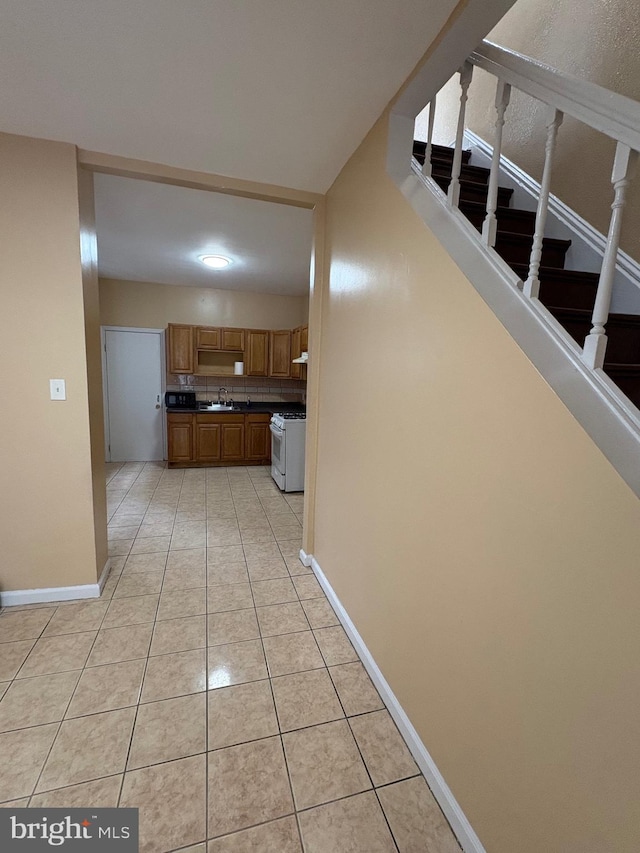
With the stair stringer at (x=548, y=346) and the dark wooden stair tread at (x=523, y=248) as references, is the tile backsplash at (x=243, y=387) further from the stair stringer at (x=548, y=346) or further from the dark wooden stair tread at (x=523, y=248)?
the stair stringer at (x=548, y=346)

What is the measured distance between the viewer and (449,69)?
4.29 feet

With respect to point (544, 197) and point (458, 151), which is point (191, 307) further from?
point (544, 197)

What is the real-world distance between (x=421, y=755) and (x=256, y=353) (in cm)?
496

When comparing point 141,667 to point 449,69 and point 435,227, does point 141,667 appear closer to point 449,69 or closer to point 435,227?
point 435,227

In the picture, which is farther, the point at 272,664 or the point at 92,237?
the point at 92,237

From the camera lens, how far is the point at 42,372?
203 centimetres

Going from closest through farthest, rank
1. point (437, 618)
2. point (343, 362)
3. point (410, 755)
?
1. point (437, 618)
2. point (410, 755)
3. point (343, 362)

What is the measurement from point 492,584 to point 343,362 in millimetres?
1402

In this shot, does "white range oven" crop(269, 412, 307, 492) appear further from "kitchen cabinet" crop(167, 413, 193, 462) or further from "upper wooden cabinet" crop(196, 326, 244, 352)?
"upper wooden cabinet" crop(196, 326, 244, 352)

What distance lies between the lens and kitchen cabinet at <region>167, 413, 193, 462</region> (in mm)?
5082

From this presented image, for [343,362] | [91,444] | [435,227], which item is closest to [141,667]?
[91,444]

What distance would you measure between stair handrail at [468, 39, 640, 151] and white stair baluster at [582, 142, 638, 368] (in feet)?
0.09

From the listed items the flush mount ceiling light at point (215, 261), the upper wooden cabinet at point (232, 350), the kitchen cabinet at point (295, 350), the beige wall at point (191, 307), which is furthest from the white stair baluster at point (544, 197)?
the beige wall at point (191, 307)

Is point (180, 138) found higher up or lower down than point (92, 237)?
higher up
